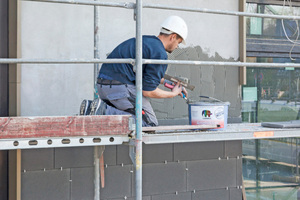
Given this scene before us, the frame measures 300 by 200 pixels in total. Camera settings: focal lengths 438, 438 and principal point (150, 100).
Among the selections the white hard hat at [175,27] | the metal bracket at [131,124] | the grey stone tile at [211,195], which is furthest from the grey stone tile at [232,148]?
the metal bracket at [131,124]

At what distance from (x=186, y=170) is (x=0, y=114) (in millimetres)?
1995

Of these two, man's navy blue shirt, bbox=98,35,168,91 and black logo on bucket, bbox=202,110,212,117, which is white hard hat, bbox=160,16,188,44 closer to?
man's navy blue shirt, bbox=98,35,168,91

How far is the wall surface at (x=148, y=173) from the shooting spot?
4215 millimetres

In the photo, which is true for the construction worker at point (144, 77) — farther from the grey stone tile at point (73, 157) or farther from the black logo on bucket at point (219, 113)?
the grey stone tile at point (73, 157)

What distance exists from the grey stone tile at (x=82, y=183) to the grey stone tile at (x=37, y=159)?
25 centimetres

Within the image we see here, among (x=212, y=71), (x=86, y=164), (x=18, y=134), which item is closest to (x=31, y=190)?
(x=86, y=164)

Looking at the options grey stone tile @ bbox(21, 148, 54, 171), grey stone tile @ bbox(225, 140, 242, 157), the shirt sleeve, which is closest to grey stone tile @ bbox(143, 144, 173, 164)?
grey stone tile @ bbox(225, 140, 242, 157)

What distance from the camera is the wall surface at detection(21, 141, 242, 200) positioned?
13.8ft

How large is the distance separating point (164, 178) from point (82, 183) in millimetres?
873

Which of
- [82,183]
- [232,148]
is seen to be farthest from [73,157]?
[232,148]

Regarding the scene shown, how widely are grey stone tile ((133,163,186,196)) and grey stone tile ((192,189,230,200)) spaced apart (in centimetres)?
17

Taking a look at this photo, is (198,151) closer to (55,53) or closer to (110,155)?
(110,155)

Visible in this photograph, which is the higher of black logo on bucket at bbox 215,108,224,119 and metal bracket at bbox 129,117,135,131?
black logo on bucket at bbox 215,108,224,119

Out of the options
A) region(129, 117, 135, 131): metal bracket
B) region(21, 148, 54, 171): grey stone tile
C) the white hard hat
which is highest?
the white hard hat
